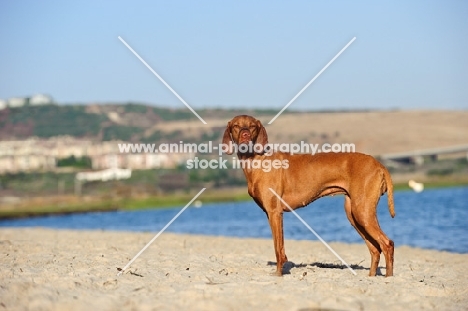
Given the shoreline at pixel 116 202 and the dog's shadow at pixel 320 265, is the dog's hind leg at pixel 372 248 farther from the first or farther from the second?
the shoreline at pixel 116 202

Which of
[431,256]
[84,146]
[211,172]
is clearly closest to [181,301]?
[431,256]

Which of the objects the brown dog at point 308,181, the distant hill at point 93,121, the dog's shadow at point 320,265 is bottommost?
the dog's shadow at point 320,265

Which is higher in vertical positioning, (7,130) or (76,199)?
(7,130)

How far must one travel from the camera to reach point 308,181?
10.3 m

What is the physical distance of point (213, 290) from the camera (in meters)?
8.55

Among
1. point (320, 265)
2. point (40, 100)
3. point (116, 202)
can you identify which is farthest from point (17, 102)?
point (320, 265)

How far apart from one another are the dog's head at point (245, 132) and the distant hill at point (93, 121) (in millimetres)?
76528

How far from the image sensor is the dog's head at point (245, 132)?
33.1 ft

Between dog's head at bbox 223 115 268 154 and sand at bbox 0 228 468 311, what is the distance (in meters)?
1.73

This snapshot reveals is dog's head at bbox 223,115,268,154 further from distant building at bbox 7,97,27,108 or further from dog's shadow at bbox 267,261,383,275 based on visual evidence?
distant building at bbox 7,97,27,108

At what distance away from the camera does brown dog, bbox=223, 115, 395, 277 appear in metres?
10.1

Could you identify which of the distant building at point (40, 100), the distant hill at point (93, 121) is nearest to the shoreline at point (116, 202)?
the distant hill at point (93, 121)

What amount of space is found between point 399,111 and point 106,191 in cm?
4038

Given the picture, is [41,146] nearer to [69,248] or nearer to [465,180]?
[465,180]
